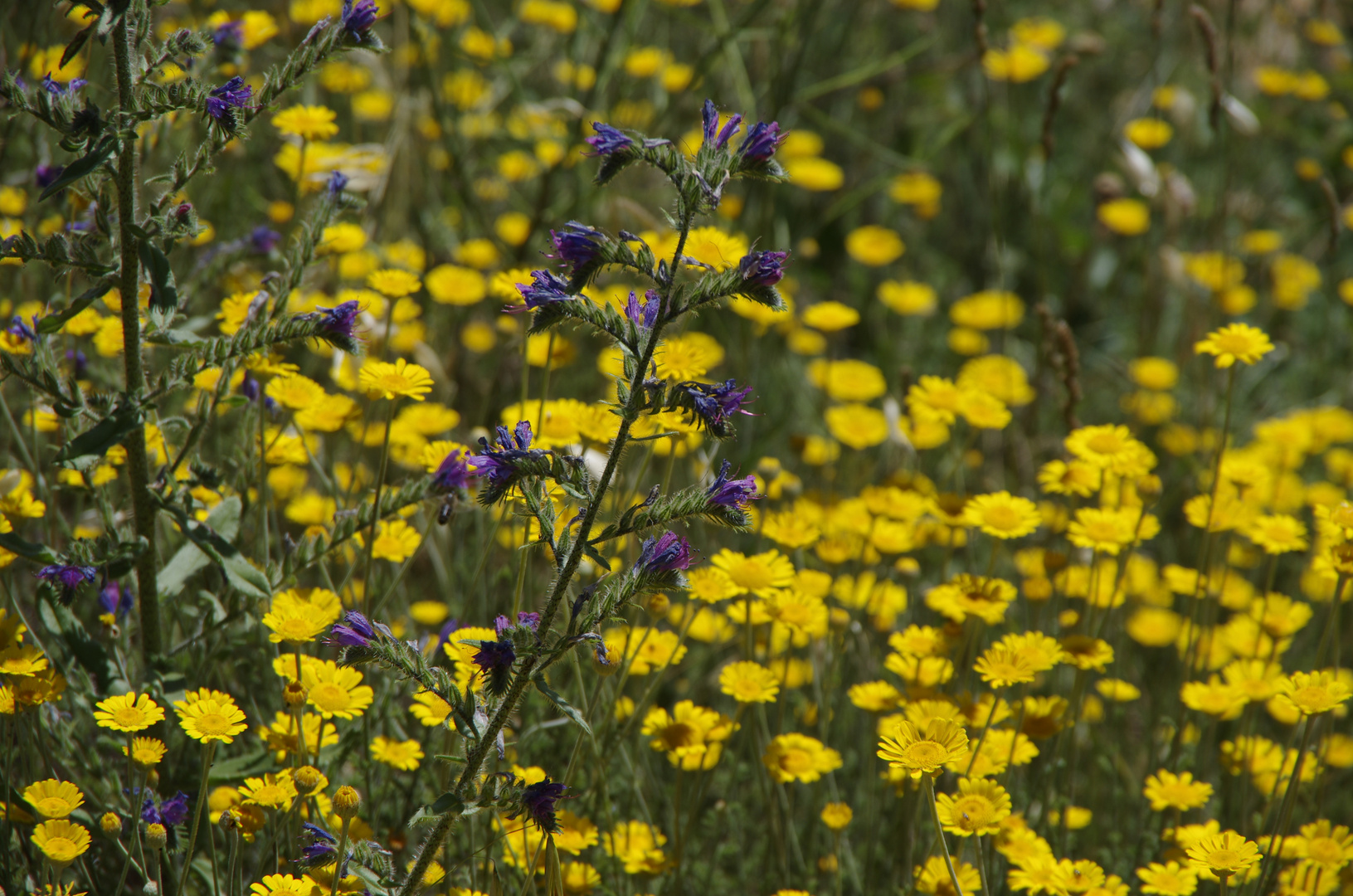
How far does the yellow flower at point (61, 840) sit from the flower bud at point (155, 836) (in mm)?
106

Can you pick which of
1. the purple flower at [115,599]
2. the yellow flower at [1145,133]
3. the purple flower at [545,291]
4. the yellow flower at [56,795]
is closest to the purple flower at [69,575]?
the purple flower at [115,599]

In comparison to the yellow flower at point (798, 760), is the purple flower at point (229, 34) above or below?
above

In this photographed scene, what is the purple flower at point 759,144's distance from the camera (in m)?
1.86

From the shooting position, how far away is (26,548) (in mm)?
2238

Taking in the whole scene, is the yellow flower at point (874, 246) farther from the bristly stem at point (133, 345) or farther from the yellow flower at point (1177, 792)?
the bristly stem at point (133, 345)

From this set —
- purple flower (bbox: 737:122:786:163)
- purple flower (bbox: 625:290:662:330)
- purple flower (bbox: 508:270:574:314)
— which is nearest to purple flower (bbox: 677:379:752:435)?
purple flower (bbox: 625:290:662:330)

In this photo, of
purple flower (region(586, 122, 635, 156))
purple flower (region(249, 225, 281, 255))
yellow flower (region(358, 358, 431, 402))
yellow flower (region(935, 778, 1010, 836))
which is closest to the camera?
purple flower (region(586, 122, 635, 156))

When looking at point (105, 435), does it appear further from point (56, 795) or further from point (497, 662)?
point (497, 662)

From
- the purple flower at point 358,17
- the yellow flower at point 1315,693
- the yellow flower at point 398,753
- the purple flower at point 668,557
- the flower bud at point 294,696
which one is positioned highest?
the purple flower at point 358,17

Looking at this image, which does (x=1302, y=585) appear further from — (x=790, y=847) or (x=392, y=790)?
(x=392, y=790)

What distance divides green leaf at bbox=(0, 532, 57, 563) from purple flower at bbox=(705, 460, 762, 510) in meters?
1.34

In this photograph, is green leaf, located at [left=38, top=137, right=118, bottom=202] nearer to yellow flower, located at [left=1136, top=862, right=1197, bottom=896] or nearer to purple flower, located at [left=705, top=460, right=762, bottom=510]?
A: purple flower, located at [left=705, top=460, right=762, bottom=510]

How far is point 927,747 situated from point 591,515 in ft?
2.80

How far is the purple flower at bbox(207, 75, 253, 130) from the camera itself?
7.09 ft
